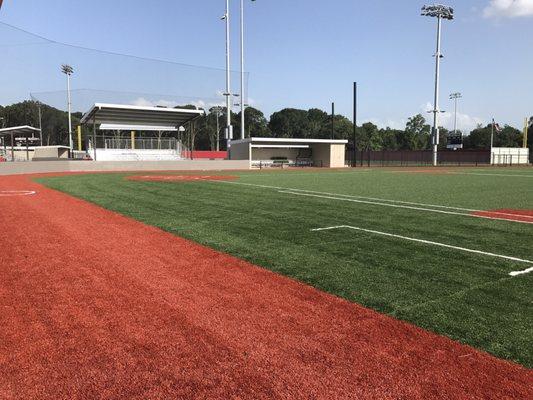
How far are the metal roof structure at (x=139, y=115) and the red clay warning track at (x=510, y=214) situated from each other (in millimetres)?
31559

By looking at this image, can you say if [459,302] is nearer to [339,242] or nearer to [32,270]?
[339,242]

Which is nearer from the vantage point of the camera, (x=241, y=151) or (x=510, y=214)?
(x=510, y=214)

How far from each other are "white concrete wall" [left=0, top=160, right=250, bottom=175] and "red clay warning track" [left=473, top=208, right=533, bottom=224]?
2826cm

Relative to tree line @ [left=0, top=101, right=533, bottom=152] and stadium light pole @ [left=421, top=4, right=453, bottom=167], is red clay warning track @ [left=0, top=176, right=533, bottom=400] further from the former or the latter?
tree line @ [left=0, top=101, right=533, bottom=152]

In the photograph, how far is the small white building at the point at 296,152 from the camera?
163 feet

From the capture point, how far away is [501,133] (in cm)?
10494

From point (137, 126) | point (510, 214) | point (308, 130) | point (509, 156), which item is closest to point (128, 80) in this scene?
point (137, 126)

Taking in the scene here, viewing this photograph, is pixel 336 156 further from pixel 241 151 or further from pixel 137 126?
pixel 137 126

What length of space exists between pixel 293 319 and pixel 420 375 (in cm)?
124

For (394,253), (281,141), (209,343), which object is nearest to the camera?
(209,343)

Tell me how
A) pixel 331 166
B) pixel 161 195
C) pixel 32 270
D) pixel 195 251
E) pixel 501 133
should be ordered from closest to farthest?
pixel 32 270 → pixel 195 251 → pixel 161 195 → pixel 331 166 → pixel 501 133

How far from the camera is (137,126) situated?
4403 cm

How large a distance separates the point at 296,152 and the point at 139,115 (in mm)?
21770

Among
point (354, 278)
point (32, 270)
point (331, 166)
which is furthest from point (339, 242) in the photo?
point (331, 166)
